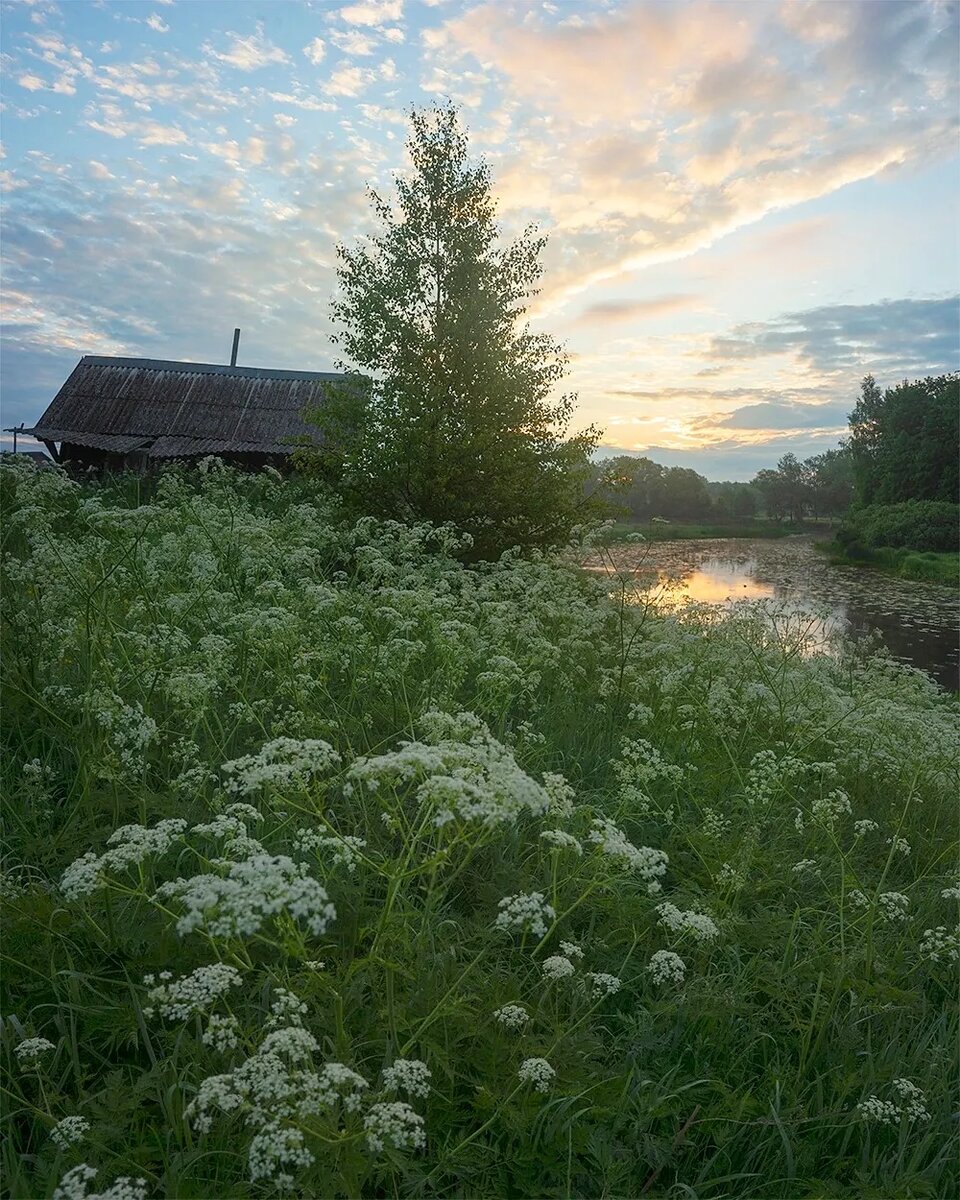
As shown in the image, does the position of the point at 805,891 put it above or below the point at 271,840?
below

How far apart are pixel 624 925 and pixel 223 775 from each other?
8.07 ft

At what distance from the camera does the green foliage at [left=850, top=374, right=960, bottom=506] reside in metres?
42.6

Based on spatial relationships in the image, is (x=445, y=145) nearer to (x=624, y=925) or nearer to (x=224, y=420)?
(x=224, y=420)

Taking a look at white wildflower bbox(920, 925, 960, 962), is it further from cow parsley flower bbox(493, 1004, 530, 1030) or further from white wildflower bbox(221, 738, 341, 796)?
white wildflower bbox(221, 738, 341, 796)

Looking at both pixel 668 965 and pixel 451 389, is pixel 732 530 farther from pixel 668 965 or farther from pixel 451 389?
pixel 668 965

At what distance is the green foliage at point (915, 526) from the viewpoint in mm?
37406

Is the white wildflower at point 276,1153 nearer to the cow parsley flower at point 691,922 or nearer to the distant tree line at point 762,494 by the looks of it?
the cow parsley flower at point 691,922

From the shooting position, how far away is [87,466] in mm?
25891

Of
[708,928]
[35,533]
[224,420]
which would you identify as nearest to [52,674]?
[35,533]

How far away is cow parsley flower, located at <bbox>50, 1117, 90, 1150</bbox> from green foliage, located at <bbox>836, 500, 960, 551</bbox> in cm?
4291

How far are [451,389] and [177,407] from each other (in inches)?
585

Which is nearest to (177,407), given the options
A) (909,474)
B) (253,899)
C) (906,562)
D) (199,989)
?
(199,989)

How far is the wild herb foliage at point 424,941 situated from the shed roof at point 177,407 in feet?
63.5

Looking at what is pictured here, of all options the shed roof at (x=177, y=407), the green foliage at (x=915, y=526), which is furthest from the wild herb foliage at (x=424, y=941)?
the green foliage at (x=915, y=526)
